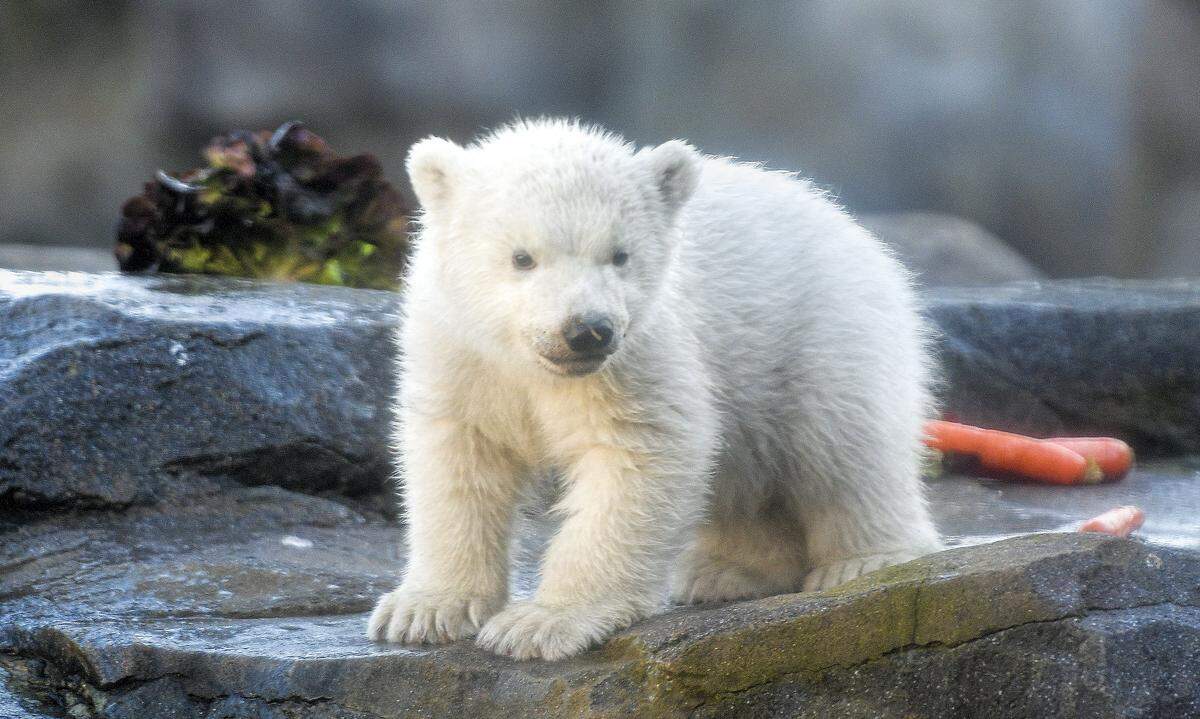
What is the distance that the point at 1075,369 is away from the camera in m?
6.52

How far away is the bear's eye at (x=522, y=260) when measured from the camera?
10.5ft

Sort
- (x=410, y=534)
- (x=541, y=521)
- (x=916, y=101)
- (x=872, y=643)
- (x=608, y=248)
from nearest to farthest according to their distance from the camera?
1. (x=872, y=643)
2. (x=608, y=248)
3. (x=410, y=534)
4. (x=541, y=521)
5. (x=916, y=101)

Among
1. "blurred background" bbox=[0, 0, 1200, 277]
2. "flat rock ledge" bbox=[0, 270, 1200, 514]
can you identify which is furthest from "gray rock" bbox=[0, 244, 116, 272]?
"flat rock ledge" bbox=[0, 270, 1200, 514]

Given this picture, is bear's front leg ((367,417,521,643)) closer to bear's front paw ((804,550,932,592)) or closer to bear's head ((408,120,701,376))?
bear's head ((408,120,701,376))

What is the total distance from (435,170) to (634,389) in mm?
786

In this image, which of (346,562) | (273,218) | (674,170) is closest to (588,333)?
(674,170)

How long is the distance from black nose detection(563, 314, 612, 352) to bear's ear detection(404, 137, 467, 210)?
64 centimetres

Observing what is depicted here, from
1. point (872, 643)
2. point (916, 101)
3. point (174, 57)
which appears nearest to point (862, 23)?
point (916, 101)

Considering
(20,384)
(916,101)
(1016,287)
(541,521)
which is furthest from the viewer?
(916,101)

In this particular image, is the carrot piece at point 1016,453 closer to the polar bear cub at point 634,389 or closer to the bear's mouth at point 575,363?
the polar bear cub at point 634,389

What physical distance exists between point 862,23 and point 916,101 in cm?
101

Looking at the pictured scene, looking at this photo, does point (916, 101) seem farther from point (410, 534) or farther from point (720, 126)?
point (410, 534)

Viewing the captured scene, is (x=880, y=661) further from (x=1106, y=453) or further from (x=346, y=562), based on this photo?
(x=1106, y=453)

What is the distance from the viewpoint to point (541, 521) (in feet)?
16.9
